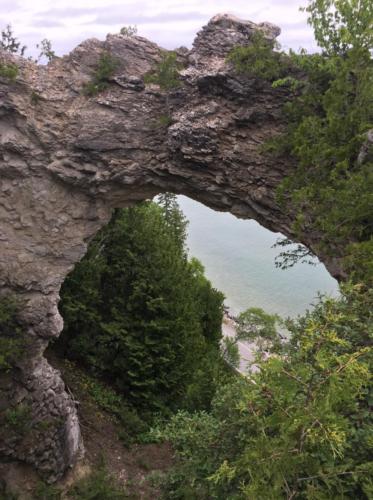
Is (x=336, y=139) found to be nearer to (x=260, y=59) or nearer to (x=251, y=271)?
(x=260, y=59)

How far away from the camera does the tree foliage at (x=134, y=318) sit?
43.7 ft

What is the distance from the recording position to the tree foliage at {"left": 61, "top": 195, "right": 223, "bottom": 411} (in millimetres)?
13320

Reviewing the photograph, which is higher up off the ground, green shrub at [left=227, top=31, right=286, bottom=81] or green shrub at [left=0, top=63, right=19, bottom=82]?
green shrub at [left=227, top=31, right=286, bottom=81]

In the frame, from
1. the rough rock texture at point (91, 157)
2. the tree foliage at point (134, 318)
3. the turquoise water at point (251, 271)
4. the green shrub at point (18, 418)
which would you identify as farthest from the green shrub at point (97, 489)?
the turquoise water at point (251, 271)

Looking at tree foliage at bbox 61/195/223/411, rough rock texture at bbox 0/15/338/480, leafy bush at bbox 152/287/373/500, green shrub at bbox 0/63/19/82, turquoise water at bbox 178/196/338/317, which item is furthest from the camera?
turquoise water at bbox 178/196/338/317

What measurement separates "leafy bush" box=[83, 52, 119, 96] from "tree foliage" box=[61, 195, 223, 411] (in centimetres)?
517

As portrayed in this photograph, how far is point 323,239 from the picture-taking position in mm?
Result: 7887

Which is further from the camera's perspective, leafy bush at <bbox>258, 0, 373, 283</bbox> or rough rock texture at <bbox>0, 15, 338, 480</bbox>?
rough rock texture at <bbox>0, 15, 338, 480</bbox>

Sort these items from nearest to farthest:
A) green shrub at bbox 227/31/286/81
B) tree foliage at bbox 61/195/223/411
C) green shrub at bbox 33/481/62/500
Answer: green shrub at bbox 227/31/286/81 < green shrub at bbox 33/481/62/500 < tree foliage at bbox 61/195/223/411

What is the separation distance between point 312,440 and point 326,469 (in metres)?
0.47

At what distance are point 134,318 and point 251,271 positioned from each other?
18374mm

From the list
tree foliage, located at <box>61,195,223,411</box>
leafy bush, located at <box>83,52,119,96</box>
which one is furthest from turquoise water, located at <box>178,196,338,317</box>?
leafy bush, located at <box>83,52,119,96</box>

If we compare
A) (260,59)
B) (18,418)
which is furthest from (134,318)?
(260,59)

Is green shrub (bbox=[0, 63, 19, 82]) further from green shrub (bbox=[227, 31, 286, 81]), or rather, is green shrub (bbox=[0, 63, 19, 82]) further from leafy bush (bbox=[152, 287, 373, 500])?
leafy bush (bbox=[152, 287, 373, 500])
